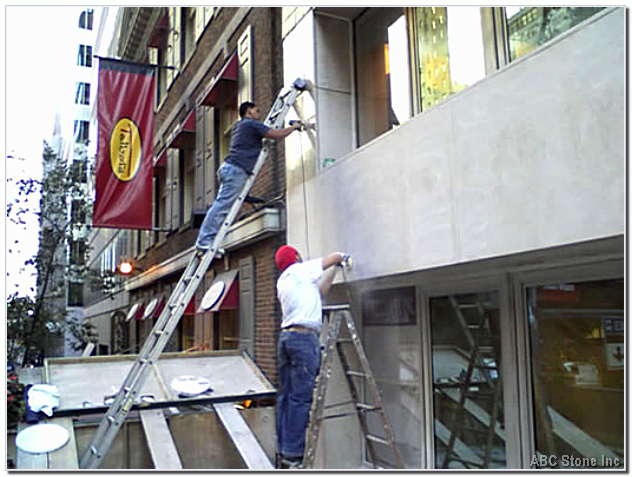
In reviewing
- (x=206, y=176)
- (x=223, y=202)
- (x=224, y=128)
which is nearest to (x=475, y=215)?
(x=223, y=202)

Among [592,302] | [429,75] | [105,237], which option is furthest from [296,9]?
[105,237]

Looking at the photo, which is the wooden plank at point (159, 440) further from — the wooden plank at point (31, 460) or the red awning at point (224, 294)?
the red awning at point (224, 294)

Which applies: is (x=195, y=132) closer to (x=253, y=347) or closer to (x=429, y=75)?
(x=253, y=347)

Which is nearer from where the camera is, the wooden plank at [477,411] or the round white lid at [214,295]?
the wooden plank at [477,411]

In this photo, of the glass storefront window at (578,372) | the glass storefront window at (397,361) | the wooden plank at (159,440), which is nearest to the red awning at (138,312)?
the wooden plank at (159,440)

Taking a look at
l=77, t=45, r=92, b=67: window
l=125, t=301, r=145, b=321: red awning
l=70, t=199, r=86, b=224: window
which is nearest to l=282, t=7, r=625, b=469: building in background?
l=70, t=199, r=86, b=224: window

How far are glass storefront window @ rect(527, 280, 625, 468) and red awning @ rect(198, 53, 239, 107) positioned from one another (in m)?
5.88

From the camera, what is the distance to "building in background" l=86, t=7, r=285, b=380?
25.2 ft

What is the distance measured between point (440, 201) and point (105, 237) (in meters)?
24.0

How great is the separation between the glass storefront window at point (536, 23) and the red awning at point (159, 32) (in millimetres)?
11992

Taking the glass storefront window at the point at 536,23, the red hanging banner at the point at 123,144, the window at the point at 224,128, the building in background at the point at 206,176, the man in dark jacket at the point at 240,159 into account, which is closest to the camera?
the glass storefront window at the point at 536,23

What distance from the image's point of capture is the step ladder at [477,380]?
5.14 metres

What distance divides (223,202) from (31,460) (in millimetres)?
2985

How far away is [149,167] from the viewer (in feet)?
30.8
